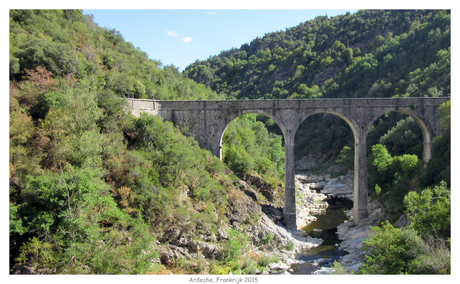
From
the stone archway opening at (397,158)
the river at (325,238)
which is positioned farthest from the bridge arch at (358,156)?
the river at (325,238)

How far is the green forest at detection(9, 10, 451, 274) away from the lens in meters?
14.4

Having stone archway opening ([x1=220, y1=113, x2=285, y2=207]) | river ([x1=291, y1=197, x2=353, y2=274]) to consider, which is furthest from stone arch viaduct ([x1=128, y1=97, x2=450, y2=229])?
stone archway opening ([x1=220, y1=113, x2=285, y2=207])

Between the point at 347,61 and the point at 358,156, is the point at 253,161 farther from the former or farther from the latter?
the point at 347,61

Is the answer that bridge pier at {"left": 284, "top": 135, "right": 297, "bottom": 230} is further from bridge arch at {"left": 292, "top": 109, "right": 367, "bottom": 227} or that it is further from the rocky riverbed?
bridge arch at {"left": 292, "top": 109, "right": 367, "bottom": 227}

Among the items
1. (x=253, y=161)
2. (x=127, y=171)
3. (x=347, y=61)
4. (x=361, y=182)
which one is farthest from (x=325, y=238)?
(x=347, y=61)

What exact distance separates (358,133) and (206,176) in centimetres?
1390

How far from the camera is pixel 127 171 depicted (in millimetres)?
18766

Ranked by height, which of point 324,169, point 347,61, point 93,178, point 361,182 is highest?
point 347,61

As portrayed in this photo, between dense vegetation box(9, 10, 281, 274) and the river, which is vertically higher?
dense vegetation box(9, 10, 281, 274)

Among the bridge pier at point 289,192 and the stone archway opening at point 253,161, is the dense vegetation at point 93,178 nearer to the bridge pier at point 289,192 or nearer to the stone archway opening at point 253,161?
the stone archway opening at point 253,161

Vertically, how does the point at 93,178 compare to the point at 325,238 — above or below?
above

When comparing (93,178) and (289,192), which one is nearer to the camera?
(93,178)

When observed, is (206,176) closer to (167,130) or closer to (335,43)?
(167,130)

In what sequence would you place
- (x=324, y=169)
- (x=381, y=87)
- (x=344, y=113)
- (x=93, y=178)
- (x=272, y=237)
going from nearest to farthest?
1. (x=93, y=178)
2. (x=272, y=237)
3. (x=344, y=113)
4. (x=381, y=87)
5. (x=324, y=169)
